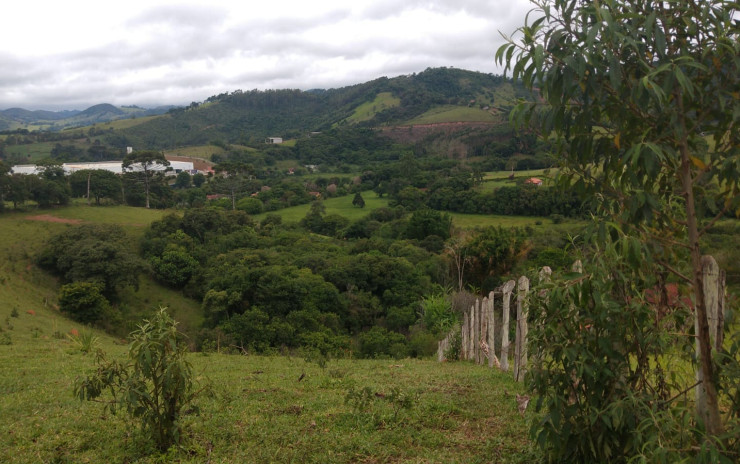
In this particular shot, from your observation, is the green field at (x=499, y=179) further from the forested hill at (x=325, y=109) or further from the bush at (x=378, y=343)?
the bush at (x=378, y=343)

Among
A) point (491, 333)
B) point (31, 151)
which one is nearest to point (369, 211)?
point (491, 333)

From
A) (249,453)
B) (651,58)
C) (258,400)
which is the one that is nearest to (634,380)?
(651,58)

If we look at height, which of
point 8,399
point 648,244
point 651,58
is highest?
point 651,58

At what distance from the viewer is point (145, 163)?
171 ft

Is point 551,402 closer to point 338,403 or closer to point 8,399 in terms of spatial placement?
point 338,403

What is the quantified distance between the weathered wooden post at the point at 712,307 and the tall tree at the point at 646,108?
79mm

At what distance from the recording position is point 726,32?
7.70ft

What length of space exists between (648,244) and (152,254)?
36.8 metres

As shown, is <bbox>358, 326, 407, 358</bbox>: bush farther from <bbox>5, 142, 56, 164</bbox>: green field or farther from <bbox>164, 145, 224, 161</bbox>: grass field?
<bbox>5, 142, 56, 164</bbox>: green field

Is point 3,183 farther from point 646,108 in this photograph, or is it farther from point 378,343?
point 646,108

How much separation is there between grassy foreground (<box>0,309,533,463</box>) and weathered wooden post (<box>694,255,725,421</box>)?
4.54ft

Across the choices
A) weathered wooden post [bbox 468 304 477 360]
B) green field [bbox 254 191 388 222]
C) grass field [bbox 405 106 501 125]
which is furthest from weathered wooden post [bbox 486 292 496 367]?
grass field [bbox 405 106 501 125]

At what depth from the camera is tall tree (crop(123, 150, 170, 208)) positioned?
168 feet

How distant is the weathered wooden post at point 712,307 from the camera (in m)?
2.65
